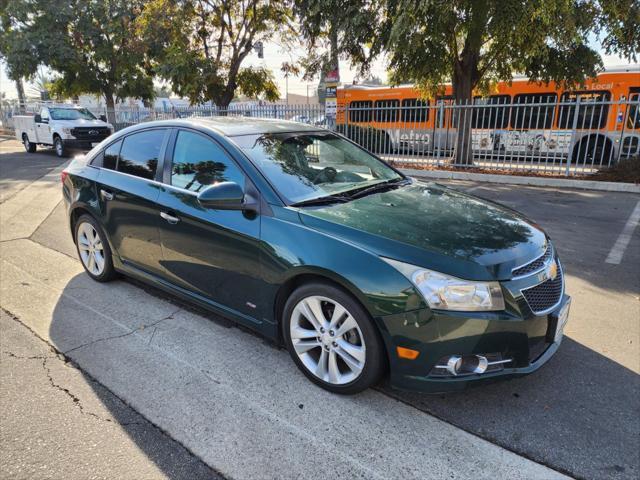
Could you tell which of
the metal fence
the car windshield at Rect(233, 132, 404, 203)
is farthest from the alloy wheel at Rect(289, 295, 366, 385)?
the metal fence

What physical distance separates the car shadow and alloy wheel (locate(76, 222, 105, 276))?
1.23 metres

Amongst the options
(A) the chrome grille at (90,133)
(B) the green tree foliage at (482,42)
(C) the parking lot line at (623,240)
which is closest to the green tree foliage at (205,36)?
(A) the chrome grille at (90,133)

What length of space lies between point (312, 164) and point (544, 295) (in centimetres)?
189

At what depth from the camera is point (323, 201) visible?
3088 millimetres

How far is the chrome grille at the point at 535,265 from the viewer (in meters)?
2.57

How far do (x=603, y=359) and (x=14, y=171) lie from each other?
589 inches

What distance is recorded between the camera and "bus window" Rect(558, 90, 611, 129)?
12.7 metres

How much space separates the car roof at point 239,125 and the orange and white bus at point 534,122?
28.4ft

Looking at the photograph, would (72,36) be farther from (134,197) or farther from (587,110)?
(134,197)

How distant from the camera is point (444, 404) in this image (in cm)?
273

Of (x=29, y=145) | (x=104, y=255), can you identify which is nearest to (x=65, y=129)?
(x=29, y=145)

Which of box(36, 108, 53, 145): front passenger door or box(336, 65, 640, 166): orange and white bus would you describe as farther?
box(36, 108, 53, 145): front passenger door

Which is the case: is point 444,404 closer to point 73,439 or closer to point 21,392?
point 73,439

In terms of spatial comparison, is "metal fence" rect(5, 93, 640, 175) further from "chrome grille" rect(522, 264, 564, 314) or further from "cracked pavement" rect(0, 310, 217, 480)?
"chrome grille" rect(522, 264, 564, 314)
